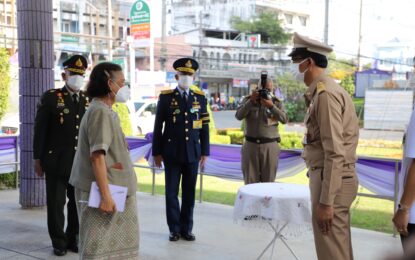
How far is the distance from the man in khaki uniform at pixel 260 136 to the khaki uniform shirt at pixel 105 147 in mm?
2615

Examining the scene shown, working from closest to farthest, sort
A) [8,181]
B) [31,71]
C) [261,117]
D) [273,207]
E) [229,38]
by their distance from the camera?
[273,207], [261,117], [31,71], [8,181], [229,38]

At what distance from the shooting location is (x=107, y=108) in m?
3.00

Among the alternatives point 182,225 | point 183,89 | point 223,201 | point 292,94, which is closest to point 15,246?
point 182,225

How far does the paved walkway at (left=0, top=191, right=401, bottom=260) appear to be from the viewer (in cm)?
450

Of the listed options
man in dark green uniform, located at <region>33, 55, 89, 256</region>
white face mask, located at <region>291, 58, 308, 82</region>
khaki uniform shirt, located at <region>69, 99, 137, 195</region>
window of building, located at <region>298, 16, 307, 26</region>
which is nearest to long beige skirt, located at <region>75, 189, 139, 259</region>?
khaki uniform shirt, located at <region>69, 99, 137, 195</region>

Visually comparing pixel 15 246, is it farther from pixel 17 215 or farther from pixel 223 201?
pixel 223 201

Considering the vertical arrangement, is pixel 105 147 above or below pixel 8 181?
above

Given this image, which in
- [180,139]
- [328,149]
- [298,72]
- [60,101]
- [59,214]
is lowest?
[59,214]

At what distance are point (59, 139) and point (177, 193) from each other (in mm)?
1300

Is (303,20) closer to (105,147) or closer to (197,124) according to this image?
(197,124)

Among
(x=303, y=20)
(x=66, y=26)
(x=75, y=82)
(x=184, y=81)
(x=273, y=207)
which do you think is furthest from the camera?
(x=303, y=20)

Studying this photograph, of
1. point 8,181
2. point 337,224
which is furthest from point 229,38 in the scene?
point 337,224

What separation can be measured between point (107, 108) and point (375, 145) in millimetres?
16959

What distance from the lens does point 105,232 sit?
2.97 m
